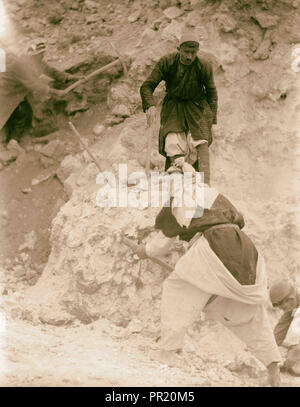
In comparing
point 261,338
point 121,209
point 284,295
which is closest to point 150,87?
point 121,209

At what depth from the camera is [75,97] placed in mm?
8992

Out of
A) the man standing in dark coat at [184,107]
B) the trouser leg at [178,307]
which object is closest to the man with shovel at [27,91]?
the man standing in dark coat at [184,107]

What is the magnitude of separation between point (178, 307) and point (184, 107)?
2076mm

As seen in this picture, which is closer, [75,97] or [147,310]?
[147,310]

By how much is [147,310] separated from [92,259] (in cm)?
68

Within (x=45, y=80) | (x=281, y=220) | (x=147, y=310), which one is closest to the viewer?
(x=147, y=310)

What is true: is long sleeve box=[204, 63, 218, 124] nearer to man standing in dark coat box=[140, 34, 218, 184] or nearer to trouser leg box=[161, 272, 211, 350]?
man standing in dark coat box=[140, 34, 218, 184]

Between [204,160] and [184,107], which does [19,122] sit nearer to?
[184,107]

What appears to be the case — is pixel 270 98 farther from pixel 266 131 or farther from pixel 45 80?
pixel 45 80

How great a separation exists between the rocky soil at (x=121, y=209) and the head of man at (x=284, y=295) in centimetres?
62

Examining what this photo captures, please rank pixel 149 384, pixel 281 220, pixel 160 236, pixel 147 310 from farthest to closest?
pixel 281 220 < pixel 147 310 < pixel 160 236 < pixel 149 384

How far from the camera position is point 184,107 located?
711 centimetres

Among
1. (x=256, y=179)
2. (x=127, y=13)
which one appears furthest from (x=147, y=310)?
(x=127, y=13)

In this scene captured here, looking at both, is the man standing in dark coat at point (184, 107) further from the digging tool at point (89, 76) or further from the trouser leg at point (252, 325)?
the digging tool at point (89, 76)
